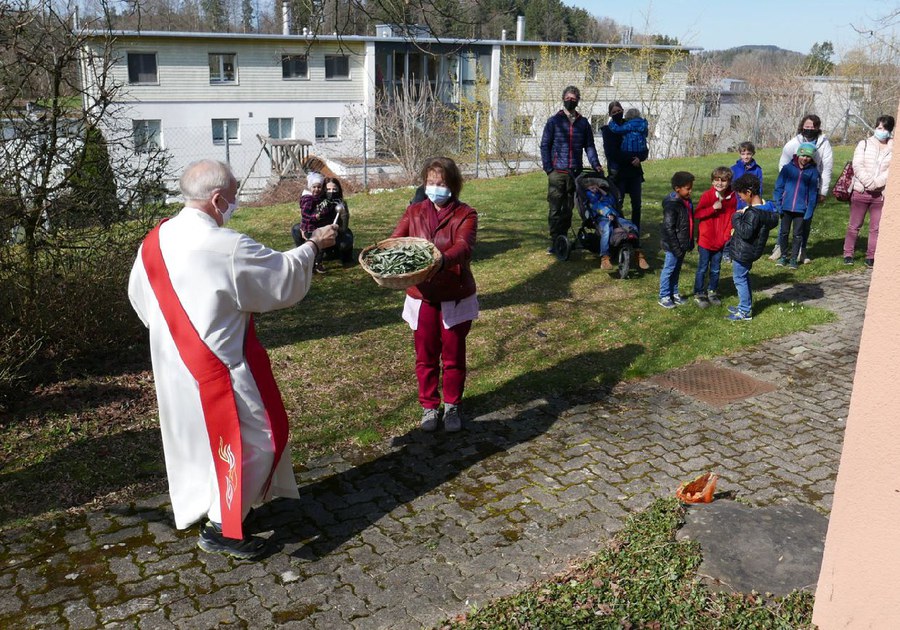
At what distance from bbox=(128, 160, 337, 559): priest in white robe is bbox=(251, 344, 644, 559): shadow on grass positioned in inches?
16.6

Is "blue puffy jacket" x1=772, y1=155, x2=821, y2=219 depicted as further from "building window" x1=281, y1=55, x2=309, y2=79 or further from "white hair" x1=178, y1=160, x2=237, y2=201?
"building window" x1=281, y1=55, x2=309, y2=79

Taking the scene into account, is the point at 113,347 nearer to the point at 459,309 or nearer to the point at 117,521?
the point at 117,521

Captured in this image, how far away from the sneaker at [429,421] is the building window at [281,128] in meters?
36.0

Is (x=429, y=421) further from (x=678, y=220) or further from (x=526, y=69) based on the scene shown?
(x=526, y=69)

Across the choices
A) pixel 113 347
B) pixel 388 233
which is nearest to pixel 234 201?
pixel 113 347

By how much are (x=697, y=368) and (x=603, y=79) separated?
2519 centimetres

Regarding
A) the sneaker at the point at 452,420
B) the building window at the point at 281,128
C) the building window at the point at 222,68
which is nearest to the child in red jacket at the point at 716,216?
the sneaker at the point at 452,420

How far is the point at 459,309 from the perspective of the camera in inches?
231

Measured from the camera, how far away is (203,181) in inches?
165

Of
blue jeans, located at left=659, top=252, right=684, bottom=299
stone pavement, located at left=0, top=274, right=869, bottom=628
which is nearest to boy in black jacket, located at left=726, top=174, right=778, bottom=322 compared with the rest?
blue jeans, located at left=659, top=252, right=684, bottom=299

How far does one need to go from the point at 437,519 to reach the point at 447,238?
2.00 meters

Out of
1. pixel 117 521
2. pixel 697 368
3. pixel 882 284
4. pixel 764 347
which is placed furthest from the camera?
pixel 764 347

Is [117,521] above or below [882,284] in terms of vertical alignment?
below

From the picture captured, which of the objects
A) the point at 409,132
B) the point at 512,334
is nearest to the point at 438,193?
the point at 512,334
